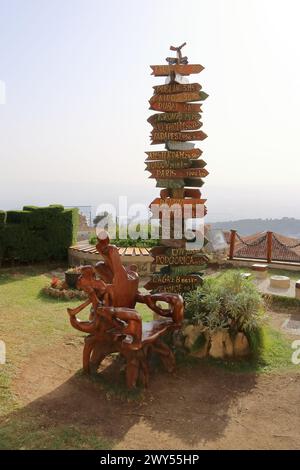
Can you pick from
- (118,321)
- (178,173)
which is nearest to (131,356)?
(118,321)

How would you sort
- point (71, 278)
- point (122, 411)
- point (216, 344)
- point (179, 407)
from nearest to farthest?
point (122, 411) → point (179, 407) → point (216, 344) → point (71, 278)

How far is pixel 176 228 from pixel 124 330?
107 inches

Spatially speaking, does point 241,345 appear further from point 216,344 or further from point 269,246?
point 269,246

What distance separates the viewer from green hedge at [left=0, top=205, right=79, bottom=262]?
13.9m

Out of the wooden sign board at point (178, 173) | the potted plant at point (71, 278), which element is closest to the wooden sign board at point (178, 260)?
the wooden sign board at point (178, 173)

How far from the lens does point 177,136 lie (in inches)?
300

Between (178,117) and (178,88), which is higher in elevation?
(178,88)

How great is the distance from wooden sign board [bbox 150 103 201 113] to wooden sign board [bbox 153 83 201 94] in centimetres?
25

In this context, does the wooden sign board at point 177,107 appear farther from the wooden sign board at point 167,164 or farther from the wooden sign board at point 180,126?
the wooden sign board at point 167,164

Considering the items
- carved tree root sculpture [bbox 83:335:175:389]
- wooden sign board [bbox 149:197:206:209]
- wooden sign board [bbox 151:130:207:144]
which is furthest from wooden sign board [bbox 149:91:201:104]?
carved tree root sculpture [bbox 83:335:175:389]

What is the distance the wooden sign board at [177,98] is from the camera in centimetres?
758

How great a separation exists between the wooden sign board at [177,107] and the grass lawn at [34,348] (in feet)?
14.2

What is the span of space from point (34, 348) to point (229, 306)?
11.5ft
